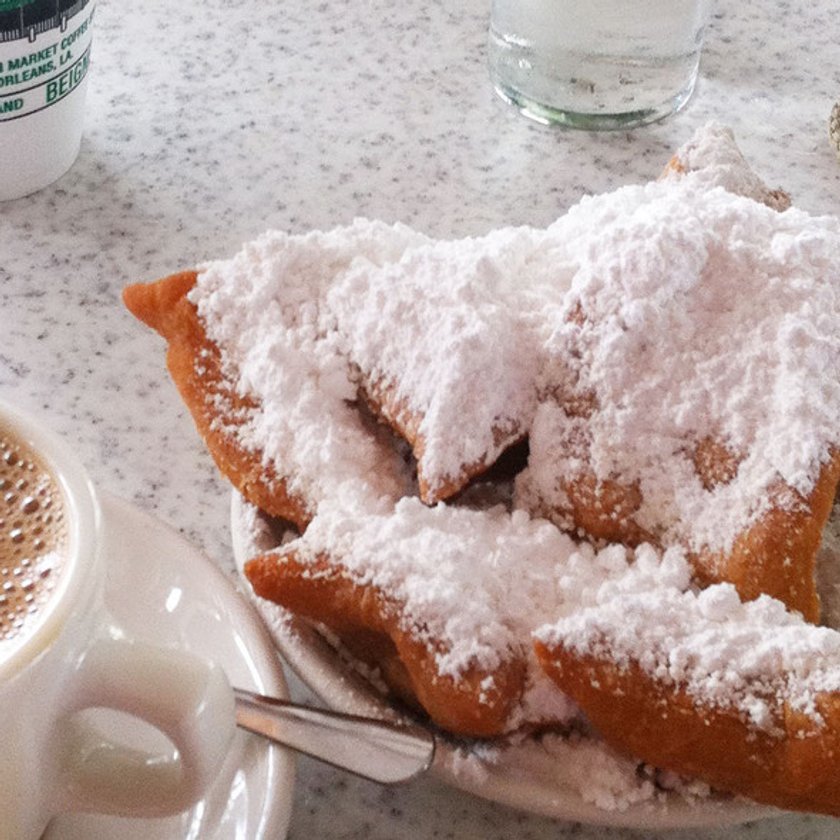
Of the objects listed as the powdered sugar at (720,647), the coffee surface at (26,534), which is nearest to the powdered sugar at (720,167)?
the powdered sugar at (720,647)

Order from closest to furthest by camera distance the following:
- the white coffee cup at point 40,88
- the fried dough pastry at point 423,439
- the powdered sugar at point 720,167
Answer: the fried dough pastry at point 423,439 < the powdered sugar at point 720,167 < the white coffee cup at point 40,88

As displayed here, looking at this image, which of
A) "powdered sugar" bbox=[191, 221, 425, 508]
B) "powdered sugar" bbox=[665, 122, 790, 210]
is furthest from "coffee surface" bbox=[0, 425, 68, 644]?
"powdered sugar" bbox=[665, 122, 790, 210]

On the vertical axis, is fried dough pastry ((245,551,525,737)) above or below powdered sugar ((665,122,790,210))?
below

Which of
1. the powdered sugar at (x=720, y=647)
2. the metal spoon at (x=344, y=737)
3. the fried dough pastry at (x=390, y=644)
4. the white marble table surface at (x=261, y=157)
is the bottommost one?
the white marble table surface at (x=261, y=157)

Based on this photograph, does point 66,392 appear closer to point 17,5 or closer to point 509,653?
point 17,5

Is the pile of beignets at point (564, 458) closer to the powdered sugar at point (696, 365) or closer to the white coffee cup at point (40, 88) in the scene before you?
the powdered sugar at point (696, 365)

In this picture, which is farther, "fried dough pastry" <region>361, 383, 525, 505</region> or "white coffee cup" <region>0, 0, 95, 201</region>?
"white coffee cup" <region>0, 0, 95, 201</region>

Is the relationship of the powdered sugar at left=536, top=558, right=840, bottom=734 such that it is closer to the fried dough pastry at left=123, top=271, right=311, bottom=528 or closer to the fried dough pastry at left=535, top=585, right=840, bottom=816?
the fried dough pastry at left=535, top=585, right=840, bottom=816
